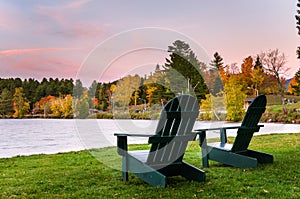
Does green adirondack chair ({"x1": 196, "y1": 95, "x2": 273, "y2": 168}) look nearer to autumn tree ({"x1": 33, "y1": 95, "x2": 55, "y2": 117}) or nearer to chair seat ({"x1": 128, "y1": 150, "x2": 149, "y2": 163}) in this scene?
chair seat ({"x1": 128, "y1": 150, "x2": 149, "y2": 163})

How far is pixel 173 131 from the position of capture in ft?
11.0

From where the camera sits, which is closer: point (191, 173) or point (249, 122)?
point (191, 173)

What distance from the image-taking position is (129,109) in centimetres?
1055

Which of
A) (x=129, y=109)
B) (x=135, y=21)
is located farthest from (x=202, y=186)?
(x=135, y=21)

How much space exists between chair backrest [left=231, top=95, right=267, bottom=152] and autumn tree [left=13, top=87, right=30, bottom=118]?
44.2 m

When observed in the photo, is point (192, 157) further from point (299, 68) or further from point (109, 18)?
point (299, 68)

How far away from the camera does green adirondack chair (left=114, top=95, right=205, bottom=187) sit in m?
3.29

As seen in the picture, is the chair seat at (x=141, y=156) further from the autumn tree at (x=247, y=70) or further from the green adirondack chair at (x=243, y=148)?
the autumn tree at (x=247, y=70)

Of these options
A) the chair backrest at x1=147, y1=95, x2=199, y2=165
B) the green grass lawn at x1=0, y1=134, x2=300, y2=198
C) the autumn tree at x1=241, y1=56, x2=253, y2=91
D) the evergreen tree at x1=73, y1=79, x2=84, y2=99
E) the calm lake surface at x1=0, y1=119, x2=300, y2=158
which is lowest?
the calm lake surface at x1=0, y1=119, x2=300, y2=158

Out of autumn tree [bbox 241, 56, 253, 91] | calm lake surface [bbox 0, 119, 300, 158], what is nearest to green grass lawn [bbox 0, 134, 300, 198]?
calm lake surface [bbox 0, 119, 300, 158]

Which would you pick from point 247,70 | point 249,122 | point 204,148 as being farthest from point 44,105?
point 249,122

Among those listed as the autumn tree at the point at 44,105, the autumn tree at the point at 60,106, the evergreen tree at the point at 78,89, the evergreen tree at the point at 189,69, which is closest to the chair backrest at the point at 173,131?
the evergreen tree at the point at 78,89

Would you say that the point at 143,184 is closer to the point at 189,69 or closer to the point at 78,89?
the point at 78,89

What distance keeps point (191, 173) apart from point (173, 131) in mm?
584
